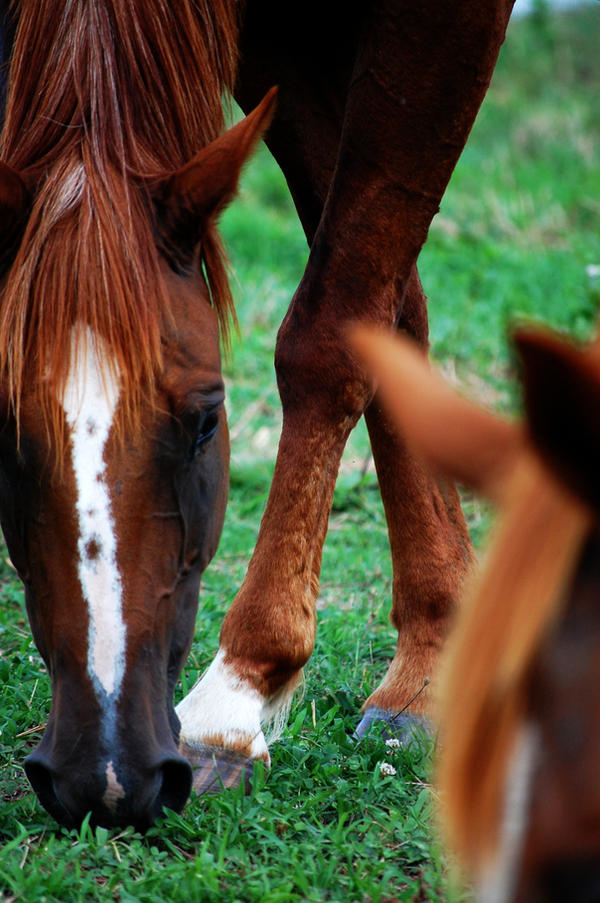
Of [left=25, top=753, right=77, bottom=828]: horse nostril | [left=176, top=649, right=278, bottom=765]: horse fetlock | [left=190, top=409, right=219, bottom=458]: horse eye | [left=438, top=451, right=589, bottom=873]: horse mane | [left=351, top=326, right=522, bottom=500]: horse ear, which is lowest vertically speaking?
[left=25, top=753, right=77, bottom=828]: horse nostril

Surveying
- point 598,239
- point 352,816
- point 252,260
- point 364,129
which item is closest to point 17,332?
point 364,129

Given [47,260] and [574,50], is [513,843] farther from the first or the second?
[574,50]

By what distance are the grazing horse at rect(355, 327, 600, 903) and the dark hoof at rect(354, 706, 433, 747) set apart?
1.52m

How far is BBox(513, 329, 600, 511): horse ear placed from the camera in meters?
0.80

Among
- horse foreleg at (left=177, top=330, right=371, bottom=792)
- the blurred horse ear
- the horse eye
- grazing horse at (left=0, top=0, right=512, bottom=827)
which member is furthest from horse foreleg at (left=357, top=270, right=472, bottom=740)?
the blurred horse ear

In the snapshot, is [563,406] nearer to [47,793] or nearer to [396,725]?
[47,793]

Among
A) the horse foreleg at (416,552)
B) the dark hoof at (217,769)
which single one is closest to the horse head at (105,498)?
the dark hoof at (217,769)

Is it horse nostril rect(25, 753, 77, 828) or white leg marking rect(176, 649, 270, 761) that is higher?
white leg marking rect(176, 649, 270, 761)

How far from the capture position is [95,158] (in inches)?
84.1

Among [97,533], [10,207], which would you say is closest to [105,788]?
[97,533]

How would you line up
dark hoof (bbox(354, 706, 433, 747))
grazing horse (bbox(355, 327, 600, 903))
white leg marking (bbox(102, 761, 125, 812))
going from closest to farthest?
1. grazing horse (bbox(355, 327, 600, 903))
2. white leg marking (bbox(102, 761, 125, 812))
3. dark hoof (bbox(354, 706, 433, 747))

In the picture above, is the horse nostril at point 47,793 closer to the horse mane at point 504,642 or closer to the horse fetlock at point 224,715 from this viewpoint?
the horse fetlock at point 224,715

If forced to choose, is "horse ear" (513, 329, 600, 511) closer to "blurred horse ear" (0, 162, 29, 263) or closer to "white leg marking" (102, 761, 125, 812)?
"white leg marking" (102, 761, 125, 812)

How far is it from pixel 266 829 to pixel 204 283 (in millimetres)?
1112
